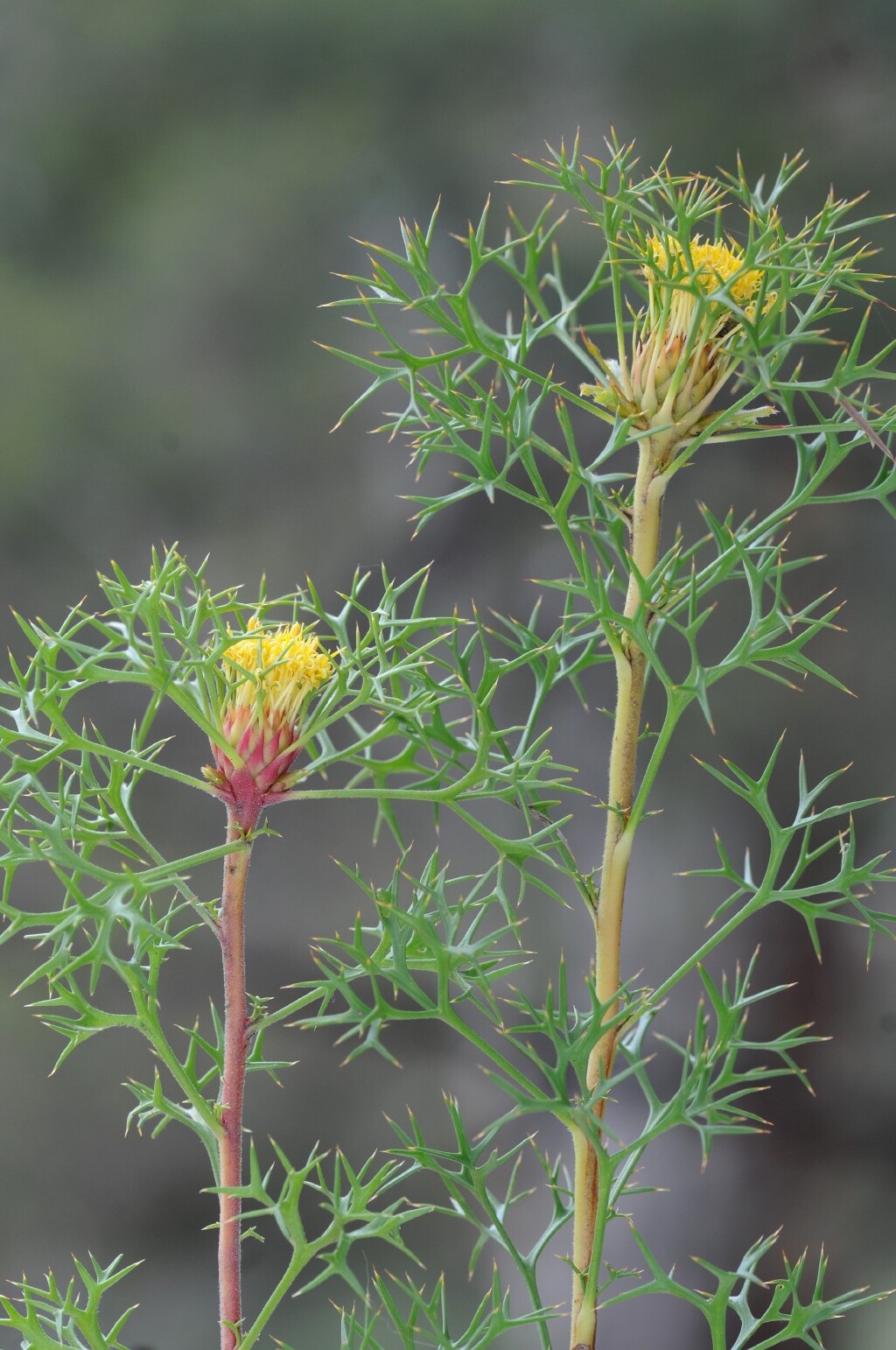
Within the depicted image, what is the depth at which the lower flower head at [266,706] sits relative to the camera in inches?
13.4

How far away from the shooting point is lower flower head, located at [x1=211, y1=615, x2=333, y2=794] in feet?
1.11

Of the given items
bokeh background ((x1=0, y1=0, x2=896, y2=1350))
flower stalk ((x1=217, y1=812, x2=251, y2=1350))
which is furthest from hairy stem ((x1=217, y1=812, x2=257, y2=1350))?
bokeh background ((x1=0, y1=0, x2=896, y2=1350))

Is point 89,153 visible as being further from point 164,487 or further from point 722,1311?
point 722,1311

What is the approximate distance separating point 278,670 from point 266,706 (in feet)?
0.04

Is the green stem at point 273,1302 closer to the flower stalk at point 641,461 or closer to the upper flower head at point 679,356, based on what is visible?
the flower stalk at point 641,461

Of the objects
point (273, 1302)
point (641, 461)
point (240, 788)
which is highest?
point (641, 461)

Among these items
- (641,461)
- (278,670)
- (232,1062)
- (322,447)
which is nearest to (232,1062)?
(232,1062)

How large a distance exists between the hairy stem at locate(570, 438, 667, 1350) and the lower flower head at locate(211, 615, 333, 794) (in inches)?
3.6

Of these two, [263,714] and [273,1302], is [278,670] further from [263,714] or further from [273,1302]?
[273,1302]

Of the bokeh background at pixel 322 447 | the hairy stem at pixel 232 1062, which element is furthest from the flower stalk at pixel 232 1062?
the bokeh background at pixel 322 447

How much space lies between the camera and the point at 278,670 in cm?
35

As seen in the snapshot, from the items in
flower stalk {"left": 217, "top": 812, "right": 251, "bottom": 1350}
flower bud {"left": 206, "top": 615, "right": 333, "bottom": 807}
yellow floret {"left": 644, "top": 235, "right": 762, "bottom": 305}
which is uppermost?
yellow floret {"left": 644, "top": 235, "right": 762, "bottom": 305}

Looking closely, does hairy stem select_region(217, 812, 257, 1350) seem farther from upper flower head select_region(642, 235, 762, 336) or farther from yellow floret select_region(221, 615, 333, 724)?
upper flower head select_region(642, 235, 762, 336)

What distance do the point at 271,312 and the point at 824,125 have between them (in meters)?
0.40
